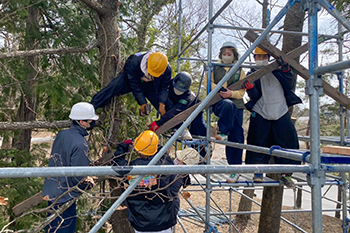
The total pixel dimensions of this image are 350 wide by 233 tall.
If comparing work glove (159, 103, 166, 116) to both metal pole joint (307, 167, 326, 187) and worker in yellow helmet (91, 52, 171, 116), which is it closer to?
worker in yellow helmet (91, 52, 171, 116)

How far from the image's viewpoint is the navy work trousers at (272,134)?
3465 mm

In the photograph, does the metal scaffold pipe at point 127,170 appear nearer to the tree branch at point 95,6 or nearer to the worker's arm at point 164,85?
the worker's arm at point 164,85

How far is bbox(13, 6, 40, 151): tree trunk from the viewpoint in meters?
5.17

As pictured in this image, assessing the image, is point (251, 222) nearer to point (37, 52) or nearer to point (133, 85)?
point (133, 85)

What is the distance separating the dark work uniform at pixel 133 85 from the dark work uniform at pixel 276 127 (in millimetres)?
1204

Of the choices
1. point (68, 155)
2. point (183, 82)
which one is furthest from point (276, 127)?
point (68, 155)

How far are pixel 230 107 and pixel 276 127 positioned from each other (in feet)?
2.22

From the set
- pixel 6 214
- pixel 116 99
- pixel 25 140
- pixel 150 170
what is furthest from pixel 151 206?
pixel 25 140

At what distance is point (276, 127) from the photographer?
138 inches

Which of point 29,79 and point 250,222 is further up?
point 29,79

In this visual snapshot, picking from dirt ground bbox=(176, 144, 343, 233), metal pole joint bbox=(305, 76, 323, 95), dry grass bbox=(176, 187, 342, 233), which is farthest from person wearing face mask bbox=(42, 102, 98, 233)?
dry grass bbox=(176, 187, 342, 233)

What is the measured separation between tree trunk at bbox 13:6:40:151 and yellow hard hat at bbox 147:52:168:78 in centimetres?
200

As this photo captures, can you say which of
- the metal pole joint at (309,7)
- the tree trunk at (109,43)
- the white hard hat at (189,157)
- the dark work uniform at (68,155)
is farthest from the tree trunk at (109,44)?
the metal pole joint at (309,7)

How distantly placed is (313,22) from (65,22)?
5.02 meters
